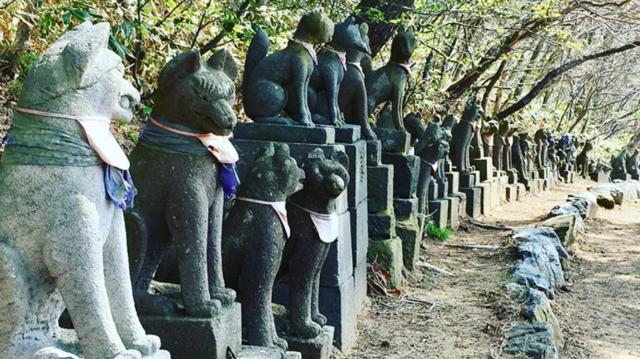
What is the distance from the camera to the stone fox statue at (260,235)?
418 centimetres

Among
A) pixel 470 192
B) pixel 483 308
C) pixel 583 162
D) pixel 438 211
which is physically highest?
pixel 583 162

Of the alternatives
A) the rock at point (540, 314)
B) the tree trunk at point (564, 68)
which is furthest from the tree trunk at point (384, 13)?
the tree trunk at point (564, 68)

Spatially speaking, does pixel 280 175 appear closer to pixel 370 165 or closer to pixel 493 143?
pixel 370 165

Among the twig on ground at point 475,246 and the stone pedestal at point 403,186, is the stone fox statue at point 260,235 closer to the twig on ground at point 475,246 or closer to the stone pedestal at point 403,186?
the stone pedestal at point 403,186

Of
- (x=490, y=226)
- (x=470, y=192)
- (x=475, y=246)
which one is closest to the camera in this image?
(x=475, y=246)

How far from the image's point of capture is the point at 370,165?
279 inches

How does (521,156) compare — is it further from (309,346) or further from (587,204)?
(309,346)

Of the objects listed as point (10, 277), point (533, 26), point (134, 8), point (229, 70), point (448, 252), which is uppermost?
point (533, 26)

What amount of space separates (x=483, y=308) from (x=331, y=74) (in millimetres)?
2465

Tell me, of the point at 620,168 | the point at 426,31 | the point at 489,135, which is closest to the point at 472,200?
the point at 489,135

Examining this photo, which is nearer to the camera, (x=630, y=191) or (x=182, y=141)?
(x=182, y=141)

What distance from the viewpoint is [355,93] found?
693 cm

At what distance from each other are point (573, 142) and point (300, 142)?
2222 cm

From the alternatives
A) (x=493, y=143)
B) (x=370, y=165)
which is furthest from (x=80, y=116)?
(x=493, y=143)
